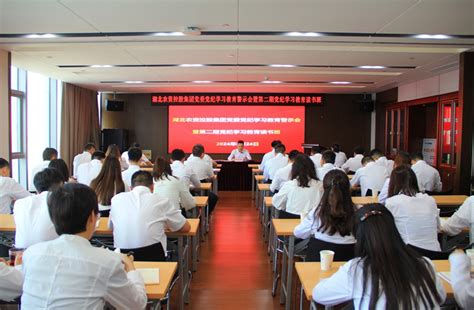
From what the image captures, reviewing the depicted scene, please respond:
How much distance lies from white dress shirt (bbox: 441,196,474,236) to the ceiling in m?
2.15

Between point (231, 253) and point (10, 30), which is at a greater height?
point (10, 30)

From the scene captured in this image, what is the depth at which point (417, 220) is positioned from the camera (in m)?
3.05

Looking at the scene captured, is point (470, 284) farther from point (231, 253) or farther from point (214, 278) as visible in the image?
point (231, 253)

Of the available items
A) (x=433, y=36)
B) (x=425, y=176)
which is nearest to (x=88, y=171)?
(x=425, y=176)

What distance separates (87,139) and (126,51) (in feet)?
19.5

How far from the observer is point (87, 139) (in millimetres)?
11766

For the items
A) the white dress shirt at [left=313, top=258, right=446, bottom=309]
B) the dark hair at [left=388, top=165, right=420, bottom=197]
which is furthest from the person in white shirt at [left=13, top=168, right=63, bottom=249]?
the dark hair at [left=388, top=165, right=420, bottom=197]

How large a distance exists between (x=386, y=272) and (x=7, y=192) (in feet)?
13.1

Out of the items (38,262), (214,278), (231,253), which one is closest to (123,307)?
(38,262)

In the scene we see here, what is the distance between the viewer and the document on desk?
2.15m

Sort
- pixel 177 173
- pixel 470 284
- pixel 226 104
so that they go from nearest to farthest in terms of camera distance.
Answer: pixel 470 284
pixel 177 173
pixel 226 104

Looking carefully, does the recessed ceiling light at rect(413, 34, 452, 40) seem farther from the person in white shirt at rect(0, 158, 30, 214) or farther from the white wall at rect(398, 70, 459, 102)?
the person in white shirt at rect(0, 158, 30, 214)

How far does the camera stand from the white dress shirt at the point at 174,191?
4241 millimetres

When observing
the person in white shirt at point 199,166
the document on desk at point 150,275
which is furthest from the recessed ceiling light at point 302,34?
the document on desk at point 150,275
